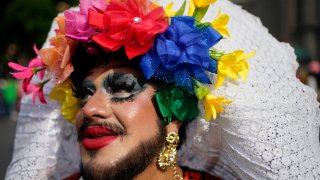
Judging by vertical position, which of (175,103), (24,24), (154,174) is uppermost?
(175,103)

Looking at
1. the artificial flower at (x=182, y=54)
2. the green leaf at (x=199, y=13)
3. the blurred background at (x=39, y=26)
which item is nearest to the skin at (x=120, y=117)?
the artificial flower at (x=182, y=54)

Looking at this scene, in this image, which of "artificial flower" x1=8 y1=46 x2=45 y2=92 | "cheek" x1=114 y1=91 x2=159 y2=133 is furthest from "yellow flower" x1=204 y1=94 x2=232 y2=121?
"artificial flower" x1=8 y1=46 x2=45 y2=92

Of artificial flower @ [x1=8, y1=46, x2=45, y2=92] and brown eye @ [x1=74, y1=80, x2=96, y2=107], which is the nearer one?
brown eye @ [x1=74, y1=80, x2=96, y2=107]

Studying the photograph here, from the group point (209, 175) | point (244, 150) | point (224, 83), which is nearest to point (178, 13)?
point (224, 83)

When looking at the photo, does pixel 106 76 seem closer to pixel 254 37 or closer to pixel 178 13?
pixel 178 13

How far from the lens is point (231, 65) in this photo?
2.28m

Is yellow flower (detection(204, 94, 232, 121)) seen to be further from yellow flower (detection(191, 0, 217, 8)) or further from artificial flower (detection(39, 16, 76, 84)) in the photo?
artificial flower (detection(39, 16, 76, 84))

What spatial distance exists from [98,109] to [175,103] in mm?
372

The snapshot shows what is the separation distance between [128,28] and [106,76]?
256 mm

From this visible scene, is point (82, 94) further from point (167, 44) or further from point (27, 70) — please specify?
point (167, 44)

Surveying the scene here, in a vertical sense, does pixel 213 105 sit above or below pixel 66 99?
above

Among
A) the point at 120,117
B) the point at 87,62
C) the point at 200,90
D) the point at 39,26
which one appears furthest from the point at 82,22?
the point at 39,26

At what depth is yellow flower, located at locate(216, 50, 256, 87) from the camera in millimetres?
→ 2275

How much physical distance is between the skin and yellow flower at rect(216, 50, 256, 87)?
317 mm
